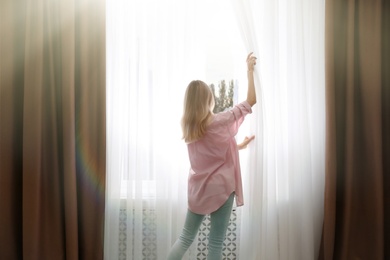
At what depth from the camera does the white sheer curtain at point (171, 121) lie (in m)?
1.93

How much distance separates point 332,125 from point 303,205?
20.6 inches

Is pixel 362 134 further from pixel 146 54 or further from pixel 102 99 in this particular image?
pixel 102 99

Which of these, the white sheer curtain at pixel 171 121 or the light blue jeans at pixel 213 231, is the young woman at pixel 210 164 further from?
the white sheer curtain at pixel 171 121

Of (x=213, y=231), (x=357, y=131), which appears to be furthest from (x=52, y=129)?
(x=357, y=131)

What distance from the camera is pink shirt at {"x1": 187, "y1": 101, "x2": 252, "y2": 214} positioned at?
5.43ft

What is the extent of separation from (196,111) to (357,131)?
106 cm

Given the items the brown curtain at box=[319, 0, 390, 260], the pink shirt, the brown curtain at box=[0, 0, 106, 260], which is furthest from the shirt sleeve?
the brown curtain at box=[0, 0, 106, 260]

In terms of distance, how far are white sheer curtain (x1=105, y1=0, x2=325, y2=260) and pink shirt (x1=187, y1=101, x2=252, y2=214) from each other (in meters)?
0.24

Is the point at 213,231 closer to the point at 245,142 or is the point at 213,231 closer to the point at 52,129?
the point at 245,142

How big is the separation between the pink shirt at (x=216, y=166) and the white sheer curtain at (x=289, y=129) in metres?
0.22

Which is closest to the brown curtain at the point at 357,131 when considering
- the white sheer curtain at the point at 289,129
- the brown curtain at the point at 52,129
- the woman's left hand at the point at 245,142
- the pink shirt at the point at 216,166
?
the white sheer curtain at the point at 289,129

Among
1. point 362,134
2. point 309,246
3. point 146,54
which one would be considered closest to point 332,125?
point 362,134

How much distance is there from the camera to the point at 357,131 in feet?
6.47

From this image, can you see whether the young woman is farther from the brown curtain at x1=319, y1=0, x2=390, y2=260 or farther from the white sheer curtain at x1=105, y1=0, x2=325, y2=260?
the brown curtain at x1=319, y1=0, x2=390, y2=260
